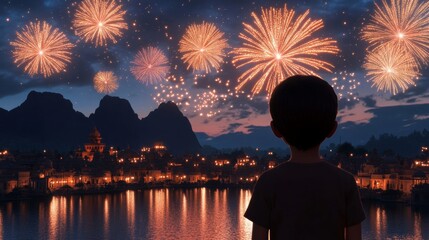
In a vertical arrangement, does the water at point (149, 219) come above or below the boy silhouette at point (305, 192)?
below

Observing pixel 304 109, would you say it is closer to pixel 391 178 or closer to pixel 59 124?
pixel 391 178

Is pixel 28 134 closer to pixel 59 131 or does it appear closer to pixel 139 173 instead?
pixel 59 131

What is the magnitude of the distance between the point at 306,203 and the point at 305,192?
48 millimetres

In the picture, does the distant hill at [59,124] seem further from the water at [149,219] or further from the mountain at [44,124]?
the water at [149,219]

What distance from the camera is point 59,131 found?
572 ft

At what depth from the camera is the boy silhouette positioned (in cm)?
234

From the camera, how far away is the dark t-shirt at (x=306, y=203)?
2354mm

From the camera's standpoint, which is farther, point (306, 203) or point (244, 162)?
point (244, 162)

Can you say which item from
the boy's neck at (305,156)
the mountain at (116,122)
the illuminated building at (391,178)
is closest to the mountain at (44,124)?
the mountain at (116,122)

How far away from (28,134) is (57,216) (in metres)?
119

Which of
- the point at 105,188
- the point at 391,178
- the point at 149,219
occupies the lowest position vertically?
the point at 149,219

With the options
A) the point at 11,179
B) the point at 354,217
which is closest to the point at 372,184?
the point at 11,179

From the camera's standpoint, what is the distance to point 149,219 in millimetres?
52906

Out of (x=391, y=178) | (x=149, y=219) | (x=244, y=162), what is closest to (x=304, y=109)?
(x=149, y=219)
